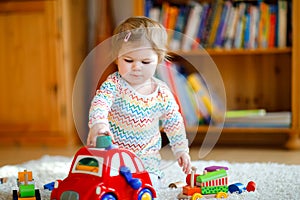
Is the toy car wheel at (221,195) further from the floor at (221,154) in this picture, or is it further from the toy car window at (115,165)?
the floor at (221,154)

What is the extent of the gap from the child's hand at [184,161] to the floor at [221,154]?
68cm

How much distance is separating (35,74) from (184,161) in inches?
51.1

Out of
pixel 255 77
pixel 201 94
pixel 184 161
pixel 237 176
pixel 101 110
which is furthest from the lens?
pixel 255 77

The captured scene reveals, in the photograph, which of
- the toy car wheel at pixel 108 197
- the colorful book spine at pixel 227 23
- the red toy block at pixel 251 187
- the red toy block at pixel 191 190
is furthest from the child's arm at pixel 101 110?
the colorful book spine at pixel 227 23

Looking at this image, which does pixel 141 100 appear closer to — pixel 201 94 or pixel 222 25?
pixel 201 94

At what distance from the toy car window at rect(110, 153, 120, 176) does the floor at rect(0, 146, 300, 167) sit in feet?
3.01

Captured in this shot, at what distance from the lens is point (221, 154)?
217cm

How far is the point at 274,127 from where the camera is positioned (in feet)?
7.33

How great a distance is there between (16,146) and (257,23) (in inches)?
47.4

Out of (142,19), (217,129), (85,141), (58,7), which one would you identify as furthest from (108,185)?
(58,7)

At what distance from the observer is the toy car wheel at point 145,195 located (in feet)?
3.82

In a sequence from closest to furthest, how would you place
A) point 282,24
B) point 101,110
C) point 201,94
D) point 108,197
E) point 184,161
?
point 108,197, point 101,110, point 184,161, point 201,94, point 282,24

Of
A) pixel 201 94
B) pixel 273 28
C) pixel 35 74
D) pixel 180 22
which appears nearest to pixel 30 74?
Result: pixel 35 74

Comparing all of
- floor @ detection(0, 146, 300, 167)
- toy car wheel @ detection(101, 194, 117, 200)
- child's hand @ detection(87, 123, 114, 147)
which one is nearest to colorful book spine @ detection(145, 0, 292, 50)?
floor @ detection(0, 146, 300, 167)
